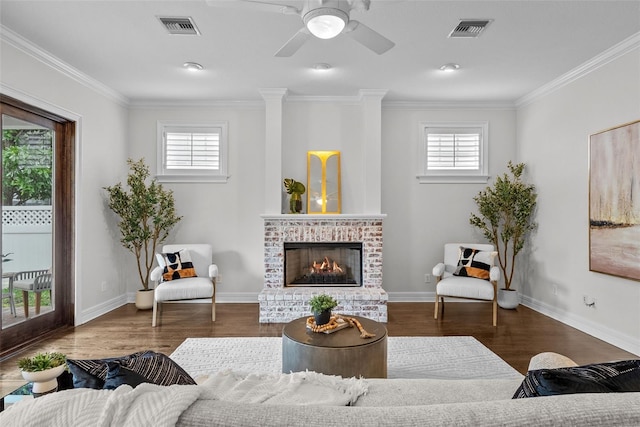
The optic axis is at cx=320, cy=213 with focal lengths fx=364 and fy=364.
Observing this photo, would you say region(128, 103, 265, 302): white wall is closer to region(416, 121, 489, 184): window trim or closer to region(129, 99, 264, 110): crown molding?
region(129, 99, 264, 110): crown molding

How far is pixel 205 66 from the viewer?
3.86 m

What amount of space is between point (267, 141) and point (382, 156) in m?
1.61

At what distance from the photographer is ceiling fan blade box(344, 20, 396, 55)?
2.18m

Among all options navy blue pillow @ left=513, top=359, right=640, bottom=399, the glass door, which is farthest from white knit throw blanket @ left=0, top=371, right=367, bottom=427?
the glass door

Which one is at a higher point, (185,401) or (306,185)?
(306,185)

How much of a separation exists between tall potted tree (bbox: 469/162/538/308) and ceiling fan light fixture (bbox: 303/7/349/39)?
3470mm

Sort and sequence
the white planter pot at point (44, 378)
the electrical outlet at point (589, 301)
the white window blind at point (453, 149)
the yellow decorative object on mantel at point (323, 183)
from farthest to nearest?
1. the white window blind at point (453, 149)
2. the yellow decorative object on mantel at point (323, 183)
3. the electrical outlet at point (589, 301)
4. the white planter pot at point (44, 378)

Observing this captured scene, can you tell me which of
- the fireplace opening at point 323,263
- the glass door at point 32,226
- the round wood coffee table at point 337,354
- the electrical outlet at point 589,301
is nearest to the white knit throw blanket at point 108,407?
the round wood coffee table at point 337,354

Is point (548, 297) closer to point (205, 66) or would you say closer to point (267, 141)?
point (267, 141)

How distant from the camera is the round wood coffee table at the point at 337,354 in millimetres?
2271

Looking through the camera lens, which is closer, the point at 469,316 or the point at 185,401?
the point at 185,401

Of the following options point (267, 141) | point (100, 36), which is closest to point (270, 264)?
point (267, 141)

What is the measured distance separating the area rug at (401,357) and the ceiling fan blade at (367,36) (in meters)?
2.38

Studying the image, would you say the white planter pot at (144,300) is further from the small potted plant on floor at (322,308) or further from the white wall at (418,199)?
the white wall at (418,199)
